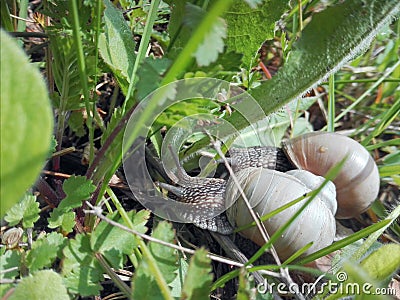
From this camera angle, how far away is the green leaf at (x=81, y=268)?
3.30ft

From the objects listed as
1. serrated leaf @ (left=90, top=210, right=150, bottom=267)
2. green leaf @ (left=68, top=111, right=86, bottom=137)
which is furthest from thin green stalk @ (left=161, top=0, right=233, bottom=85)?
green leaf @ (left=68, top=111, right=86, bottom=137)

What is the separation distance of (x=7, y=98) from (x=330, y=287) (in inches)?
33.8

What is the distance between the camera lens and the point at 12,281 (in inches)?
36.8

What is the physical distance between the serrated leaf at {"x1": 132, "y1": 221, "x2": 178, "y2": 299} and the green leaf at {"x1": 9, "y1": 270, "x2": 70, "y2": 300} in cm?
14

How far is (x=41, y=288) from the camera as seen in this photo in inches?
35.5

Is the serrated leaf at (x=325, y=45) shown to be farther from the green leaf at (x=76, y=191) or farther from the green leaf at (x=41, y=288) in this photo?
the green leaf at (x=41, y=288)

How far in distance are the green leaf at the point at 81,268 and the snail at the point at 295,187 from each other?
58cm

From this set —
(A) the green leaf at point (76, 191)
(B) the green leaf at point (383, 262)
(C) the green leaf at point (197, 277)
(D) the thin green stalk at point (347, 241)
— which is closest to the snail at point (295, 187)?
(D) the thin green stalk at point (347, 241)

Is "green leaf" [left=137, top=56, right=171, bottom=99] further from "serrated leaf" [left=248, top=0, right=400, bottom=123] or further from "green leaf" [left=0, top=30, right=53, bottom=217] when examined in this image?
"serrated leaf" [left=248, top=0, right=400, bottom=123]

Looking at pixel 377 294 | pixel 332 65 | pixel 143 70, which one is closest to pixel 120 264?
pixel 143 70

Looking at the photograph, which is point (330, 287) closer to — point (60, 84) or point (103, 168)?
point (103, 168)

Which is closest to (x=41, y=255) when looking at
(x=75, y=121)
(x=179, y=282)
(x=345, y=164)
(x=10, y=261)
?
(x=10, y=261)

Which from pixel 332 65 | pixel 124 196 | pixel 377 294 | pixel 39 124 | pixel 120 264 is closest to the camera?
pixel 39 124

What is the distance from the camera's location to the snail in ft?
4.93
